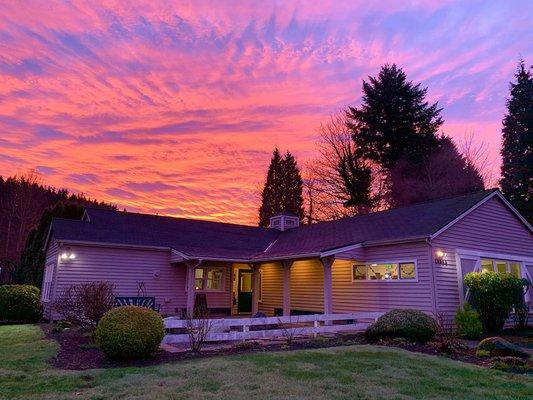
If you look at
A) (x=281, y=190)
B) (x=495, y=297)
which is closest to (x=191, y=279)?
(x=495, y=297)

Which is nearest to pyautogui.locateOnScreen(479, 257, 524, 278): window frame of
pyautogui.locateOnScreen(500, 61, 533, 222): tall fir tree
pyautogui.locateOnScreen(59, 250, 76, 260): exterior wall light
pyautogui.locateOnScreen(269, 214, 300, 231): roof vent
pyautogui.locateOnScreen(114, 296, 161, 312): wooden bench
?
pyautogui.locateOnScreen(269, 214, 300, 231): roof vent

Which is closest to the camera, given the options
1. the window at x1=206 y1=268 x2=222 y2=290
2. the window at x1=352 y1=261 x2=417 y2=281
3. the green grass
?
the green grass

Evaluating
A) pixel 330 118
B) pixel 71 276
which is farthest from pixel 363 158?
pixel 71 276

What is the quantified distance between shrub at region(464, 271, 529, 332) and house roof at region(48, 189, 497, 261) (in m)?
2.31

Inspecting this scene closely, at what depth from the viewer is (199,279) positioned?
19.5 m

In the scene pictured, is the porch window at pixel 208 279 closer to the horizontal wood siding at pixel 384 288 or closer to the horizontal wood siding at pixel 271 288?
the horizontal wood siding at pixel 271 288

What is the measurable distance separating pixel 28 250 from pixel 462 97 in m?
27.3

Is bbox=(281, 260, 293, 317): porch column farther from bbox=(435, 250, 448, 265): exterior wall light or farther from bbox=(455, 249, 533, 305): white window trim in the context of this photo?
bbox=(455, 249, 533, 305): white window trim

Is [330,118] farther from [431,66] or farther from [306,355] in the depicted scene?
[306,355]

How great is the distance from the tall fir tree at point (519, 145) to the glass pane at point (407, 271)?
21.4 m

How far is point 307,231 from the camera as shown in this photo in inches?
904

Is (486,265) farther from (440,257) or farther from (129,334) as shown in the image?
(129,334)

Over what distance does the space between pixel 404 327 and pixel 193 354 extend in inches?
212

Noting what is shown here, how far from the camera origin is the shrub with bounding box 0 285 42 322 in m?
16.4
